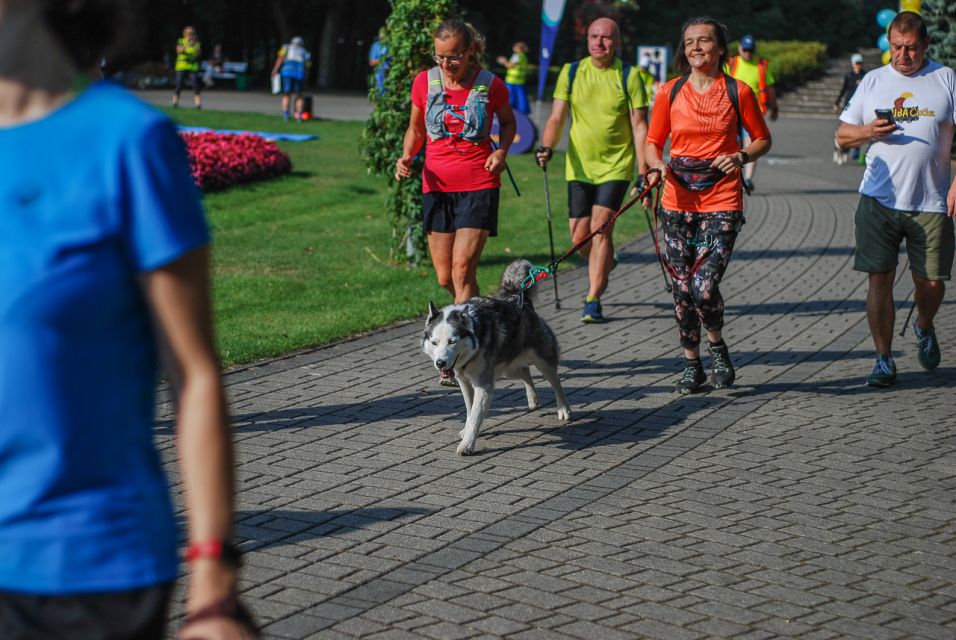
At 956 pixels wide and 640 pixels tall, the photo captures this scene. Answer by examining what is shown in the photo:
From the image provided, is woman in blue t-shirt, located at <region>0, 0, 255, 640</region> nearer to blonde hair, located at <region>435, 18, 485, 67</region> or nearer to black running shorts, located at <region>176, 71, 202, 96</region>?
blonde hair, located at <region>435, 18, 485, 67</region>

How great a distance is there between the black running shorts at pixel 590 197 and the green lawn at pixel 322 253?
3.43ft

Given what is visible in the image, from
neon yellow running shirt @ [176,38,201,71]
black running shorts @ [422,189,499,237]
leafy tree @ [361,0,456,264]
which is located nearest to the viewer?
black running shorts @ [422,189,499,237]

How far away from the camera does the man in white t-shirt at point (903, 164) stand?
806cm

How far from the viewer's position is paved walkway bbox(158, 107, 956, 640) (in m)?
4.78

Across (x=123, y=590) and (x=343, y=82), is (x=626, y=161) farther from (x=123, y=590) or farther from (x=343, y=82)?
(x=343, y=82)

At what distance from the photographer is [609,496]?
20.3ft

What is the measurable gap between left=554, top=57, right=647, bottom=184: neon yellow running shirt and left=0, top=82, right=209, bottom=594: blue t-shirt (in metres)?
8.24

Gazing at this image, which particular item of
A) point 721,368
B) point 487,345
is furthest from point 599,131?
point 487,345

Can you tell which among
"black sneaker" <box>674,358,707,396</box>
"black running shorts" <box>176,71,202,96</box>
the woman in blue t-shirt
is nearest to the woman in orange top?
"black sneaker" <box>674,358,707,396</box>

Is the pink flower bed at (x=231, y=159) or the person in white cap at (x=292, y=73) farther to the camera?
the person in white cap at (x=292, y=73)

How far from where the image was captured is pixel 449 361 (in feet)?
21.9

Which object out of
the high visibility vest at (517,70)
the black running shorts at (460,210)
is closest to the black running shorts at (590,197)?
Result: the black running shorts at (460,210)

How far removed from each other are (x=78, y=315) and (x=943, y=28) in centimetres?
1129

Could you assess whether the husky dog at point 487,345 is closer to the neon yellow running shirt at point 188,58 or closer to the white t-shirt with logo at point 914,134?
the white t-shirt with logo at point 914,134
